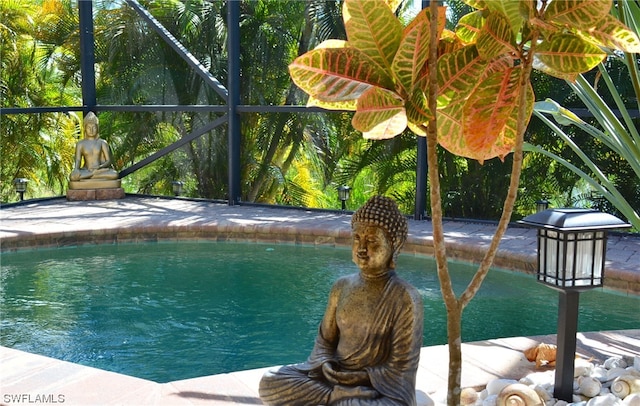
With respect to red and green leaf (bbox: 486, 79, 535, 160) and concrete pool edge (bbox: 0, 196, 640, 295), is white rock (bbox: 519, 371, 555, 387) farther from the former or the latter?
concrete pool edge (bbox: 0, 196, 640, 295)

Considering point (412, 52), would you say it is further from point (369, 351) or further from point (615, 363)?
point (615, 363)

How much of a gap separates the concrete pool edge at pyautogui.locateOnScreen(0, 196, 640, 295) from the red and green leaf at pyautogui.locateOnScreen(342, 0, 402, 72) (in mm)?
4779

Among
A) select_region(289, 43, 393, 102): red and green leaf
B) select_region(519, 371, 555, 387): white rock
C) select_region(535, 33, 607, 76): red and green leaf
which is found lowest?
select_region(519, 371, 555, 387): white rock

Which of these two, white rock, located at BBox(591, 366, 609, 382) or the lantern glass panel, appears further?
white rock, located at BBox(591, 366, 609, 382)

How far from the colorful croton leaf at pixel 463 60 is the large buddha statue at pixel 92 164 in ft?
30.3

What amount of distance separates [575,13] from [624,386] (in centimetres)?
187

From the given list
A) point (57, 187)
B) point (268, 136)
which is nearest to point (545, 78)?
point (268, 136)

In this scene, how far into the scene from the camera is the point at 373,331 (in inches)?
90.8

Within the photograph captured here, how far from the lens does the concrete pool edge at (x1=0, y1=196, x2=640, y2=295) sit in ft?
23.1

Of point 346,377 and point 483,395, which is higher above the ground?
point 346,377

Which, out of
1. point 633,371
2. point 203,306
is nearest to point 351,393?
point 633,371

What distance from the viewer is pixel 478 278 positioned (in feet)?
6.64

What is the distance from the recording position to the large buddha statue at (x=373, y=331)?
226 centimetres

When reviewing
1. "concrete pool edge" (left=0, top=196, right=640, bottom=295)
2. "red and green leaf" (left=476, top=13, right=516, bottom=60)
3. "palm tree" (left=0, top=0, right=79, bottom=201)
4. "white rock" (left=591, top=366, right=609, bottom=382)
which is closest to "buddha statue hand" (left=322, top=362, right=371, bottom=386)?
"red and green leaf" (left=476, top=13, right=516, bottom=60)
